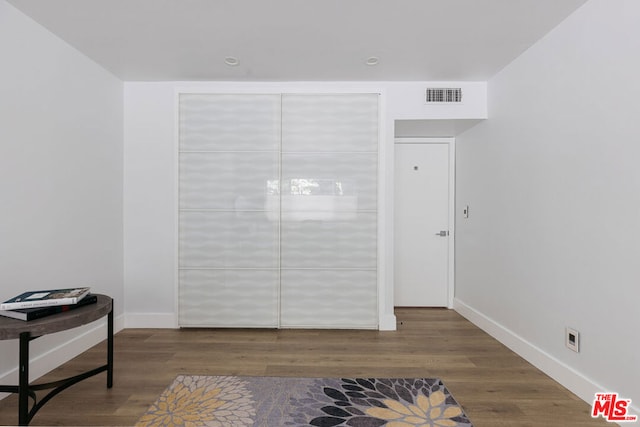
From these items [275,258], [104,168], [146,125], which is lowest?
[275,258]

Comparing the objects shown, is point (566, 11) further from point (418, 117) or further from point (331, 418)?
point (331, 418)

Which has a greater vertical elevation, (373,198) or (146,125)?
(146,125)

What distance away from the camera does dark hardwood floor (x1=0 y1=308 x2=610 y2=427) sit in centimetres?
206

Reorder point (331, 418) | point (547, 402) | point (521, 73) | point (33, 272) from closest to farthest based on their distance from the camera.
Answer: point (331, 418) → point (547, 402) → point (33, 272) → point (521, 73)

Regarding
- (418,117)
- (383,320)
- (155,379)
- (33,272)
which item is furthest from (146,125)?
(383,320)

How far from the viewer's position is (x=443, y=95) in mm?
3518

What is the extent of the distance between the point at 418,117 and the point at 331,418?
2812 millimetres

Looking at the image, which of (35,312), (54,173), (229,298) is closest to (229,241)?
(229,298)

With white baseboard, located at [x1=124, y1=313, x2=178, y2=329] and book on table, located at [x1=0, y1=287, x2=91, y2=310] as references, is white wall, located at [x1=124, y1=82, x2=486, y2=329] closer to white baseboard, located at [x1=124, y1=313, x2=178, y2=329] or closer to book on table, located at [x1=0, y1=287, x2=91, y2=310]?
white baseboard, located at [x1=124, y1=313, x2=178, y2=329]

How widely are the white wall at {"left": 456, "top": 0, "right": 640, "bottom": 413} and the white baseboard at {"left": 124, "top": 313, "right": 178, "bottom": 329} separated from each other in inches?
125

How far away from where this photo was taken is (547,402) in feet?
7.14

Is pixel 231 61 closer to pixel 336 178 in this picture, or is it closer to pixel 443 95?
pixel 336 178

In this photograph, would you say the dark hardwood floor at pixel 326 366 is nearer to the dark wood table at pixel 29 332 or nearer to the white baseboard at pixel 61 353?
the white baseboard at pixel 61 353

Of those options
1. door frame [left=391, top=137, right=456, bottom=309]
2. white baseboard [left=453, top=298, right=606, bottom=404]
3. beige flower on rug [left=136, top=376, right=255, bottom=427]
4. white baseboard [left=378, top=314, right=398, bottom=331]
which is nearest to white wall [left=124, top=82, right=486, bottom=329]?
white baseboard [left=378, top=314, right=398, bottom=331]
